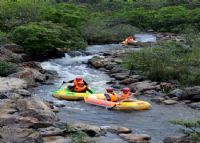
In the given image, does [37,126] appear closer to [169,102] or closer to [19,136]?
[19,136]

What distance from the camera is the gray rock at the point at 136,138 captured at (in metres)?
13.4

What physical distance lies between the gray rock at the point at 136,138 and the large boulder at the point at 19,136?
8.64 feet

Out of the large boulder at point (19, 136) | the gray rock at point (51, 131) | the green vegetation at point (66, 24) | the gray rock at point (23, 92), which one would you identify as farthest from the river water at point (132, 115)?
the green vegetation at point (66, 24)

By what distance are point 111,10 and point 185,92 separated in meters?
50.5

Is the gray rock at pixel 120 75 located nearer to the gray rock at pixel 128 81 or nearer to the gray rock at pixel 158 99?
the gray rock at pixel 128 81

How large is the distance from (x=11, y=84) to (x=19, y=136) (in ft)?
27.1

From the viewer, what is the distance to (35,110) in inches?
613

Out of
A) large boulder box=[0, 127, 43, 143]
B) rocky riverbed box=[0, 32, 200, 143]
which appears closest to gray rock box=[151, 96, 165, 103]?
rocky riverbed box=[0, 32, 200, 143]

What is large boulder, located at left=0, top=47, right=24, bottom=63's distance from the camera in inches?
1031

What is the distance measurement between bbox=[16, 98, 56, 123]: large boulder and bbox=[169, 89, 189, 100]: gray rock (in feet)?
20.9

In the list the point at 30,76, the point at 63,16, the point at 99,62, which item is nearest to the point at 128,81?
the point at 30,76

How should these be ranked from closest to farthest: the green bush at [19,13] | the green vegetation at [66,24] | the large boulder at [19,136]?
the large boulder at [19,136] < the green vegetation at [66,24] < the green bush at [19,13]

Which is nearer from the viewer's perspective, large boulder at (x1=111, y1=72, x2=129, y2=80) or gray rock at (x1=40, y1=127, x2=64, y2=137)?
gray rock at (x1=40, y1=127, x2=64, y2=137)

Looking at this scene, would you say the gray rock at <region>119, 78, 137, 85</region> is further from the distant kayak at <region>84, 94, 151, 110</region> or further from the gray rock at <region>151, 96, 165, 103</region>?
the distant kayak at <region>84, 94, 151, 110</region>
